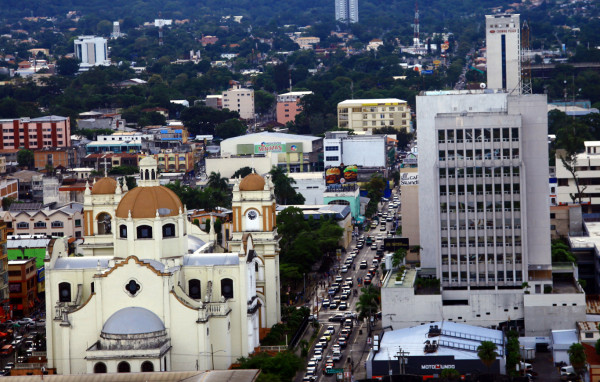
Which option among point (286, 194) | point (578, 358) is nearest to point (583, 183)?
point (286, 194)

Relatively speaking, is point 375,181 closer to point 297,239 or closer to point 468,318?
point 297,239

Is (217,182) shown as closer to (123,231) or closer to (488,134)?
(488,134)

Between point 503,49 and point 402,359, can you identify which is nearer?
point 402,359

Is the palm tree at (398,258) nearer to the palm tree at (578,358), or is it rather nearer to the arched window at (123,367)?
the palm tree at (578,358)

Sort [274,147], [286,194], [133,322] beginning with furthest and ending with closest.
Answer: [274,147]
[286,194]
[133,322]

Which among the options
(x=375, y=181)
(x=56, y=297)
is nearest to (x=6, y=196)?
(x=375, y=181)

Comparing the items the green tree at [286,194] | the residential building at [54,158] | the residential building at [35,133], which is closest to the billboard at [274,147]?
the residential building at [54,158]

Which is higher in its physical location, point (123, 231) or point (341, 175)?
point (341, 175)
